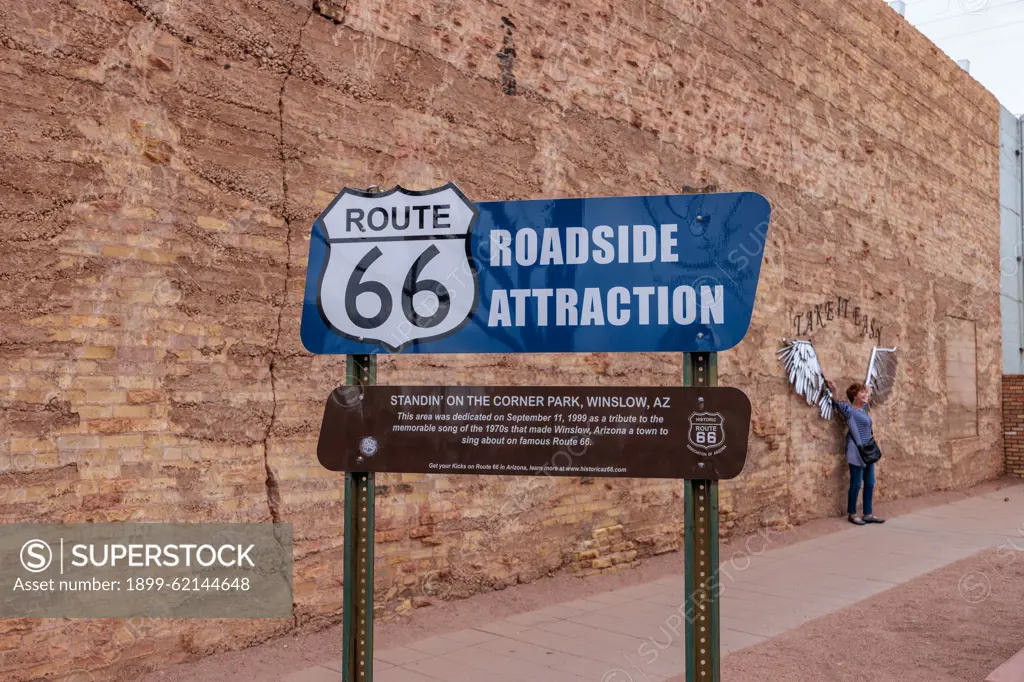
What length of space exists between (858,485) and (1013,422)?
760 centimetres

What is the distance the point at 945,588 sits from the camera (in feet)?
23.7

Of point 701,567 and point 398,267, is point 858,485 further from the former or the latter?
point 398,267

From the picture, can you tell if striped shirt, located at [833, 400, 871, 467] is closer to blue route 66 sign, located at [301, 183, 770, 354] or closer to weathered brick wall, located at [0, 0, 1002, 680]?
weathered brick wall, located at [0, 0, 1002, 680]

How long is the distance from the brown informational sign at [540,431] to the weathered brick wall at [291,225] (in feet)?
2.22

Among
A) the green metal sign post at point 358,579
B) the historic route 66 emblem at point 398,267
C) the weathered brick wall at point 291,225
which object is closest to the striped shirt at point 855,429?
the weathered brick wall at point 291,225

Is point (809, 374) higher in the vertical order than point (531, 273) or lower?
lower

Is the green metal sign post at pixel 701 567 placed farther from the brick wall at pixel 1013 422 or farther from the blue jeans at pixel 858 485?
the brick wall at pixel 1013 422

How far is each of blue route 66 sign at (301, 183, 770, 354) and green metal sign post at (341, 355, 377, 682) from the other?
0.28 m

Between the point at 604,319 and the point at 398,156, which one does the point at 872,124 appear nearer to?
the point at 398,156

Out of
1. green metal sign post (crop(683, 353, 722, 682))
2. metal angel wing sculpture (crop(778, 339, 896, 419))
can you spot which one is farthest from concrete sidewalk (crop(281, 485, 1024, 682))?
green metal sign post (crop(683, 353, 722, 682))

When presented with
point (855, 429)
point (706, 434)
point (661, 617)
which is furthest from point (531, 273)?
point (855, 429)

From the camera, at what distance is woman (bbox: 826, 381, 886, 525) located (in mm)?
10445

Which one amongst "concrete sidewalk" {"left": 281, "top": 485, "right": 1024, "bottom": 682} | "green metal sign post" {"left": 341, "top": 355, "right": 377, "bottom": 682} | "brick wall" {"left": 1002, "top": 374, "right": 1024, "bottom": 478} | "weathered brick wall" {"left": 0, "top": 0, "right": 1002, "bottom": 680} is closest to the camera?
"green metal sign post" {"left": 341, "top": 355, "right": 377, "bottom": 682}

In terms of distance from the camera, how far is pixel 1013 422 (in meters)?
16.3
